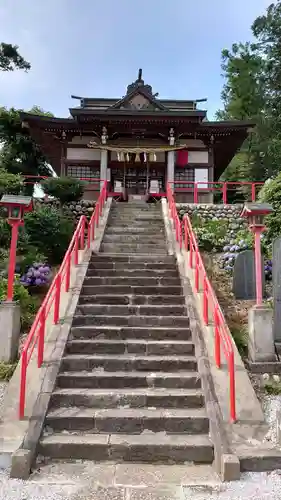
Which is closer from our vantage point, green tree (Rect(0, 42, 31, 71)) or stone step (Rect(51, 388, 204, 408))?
stone step (Rect(51, 388, 204, 408))

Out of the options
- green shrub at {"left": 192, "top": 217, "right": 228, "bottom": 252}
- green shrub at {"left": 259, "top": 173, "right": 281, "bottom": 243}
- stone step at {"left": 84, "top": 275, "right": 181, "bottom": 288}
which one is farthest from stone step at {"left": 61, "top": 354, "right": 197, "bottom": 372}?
green shrub at {"left": 192, "top": 217, "right": 228, "bottom": 252}

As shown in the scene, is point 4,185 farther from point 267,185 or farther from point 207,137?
point 207,137

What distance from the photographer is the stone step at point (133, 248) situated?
10.0m

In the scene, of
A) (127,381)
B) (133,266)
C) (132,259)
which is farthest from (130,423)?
(132,259)

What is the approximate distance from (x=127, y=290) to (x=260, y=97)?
21.2 meters

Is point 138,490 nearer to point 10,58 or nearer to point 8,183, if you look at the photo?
point 8,183

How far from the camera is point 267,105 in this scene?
2275 centimetres

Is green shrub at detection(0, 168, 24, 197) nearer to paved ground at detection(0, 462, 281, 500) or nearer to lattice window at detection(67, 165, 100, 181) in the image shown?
lattice window at detection(67, 165, 100, 181)

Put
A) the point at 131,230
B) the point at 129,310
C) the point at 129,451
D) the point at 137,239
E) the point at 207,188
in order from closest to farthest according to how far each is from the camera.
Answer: the point at 129,451
the point at 129,310
the point at 137,239
the point at 131,230
the point at 207,188

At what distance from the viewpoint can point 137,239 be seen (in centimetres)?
1079

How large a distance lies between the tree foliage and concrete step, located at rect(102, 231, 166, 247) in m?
13.0

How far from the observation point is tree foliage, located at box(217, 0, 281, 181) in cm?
2166

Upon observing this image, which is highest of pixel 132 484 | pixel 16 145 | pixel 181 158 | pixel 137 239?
pixel 16 145

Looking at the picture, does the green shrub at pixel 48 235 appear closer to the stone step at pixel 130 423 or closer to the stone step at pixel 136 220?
the stone step at pixel 136 220
